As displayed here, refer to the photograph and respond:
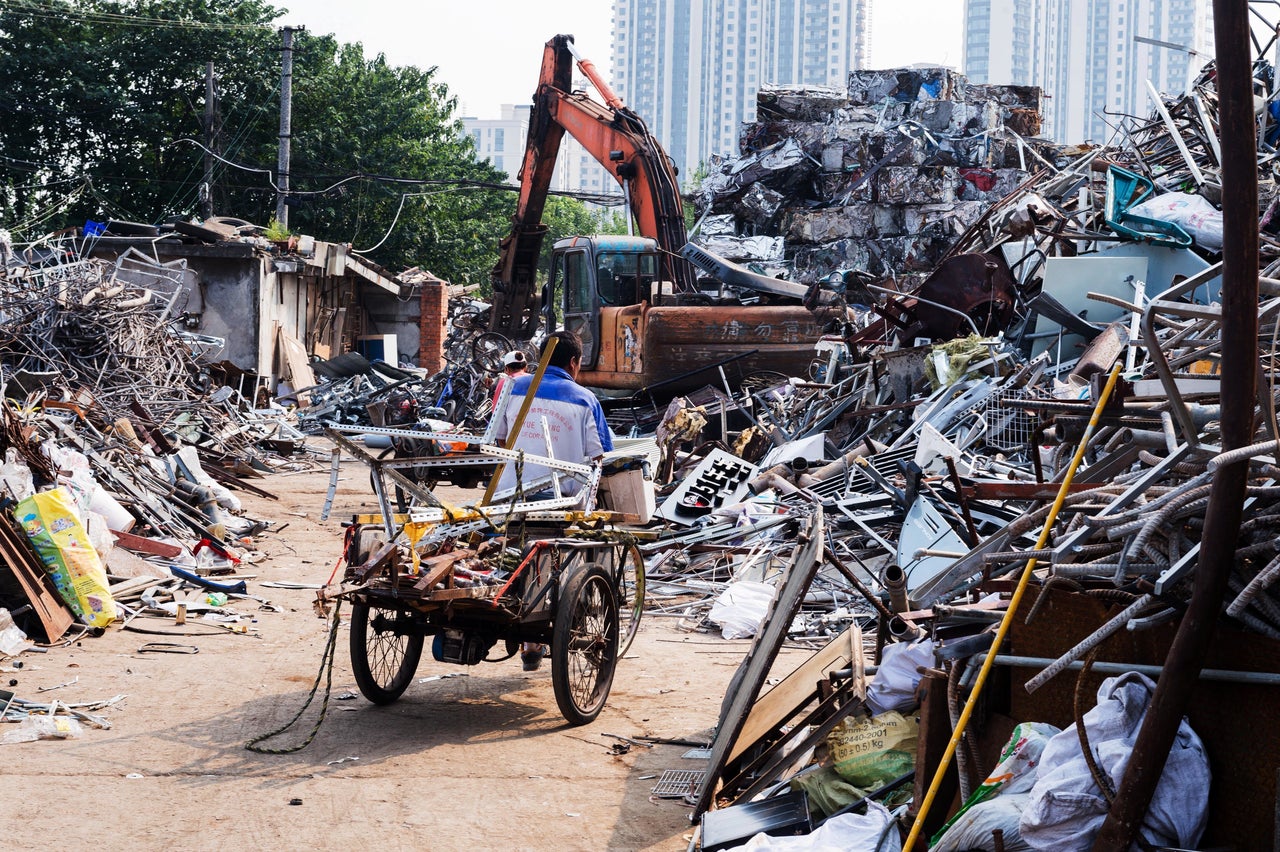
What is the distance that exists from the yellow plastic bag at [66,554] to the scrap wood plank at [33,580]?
56 mm

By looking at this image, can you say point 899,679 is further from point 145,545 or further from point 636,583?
point 145,545

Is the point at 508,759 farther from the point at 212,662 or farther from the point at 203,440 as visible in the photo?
the point at 203,440

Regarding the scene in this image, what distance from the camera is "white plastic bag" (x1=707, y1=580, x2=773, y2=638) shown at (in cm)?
859

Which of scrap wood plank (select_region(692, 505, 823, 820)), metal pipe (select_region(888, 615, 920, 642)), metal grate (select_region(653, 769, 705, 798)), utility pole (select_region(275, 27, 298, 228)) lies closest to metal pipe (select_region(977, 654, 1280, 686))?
metal pipe (select_region(888, 615, 920, 642))

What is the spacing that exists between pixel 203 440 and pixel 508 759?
40.8 feet

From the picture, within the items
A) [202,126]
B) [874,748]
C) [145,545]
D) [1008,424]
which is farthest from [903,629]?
[202,126]

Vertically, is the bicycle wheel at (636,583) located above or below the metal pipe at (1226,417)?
below

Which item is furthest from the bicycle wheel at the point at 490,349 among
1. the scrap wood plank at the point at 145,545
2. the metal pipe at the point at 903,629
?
the metal pipe at the point at 903,629

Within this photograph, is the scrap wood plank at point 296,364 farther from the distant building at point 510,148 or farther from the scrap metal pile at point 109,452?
the distant building at point 510,148

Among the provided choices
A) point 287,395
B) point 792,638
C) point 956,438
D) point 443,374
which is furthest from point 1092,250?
point 287,395

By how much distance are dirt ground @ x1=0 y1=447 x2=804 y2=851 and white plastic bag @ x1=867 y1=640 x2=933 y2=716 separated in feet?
2.96

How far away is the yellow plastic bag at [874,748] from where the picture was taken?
4609 millimetres

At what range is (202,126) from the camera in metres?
40.8

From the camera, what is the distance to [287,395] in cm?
2572
